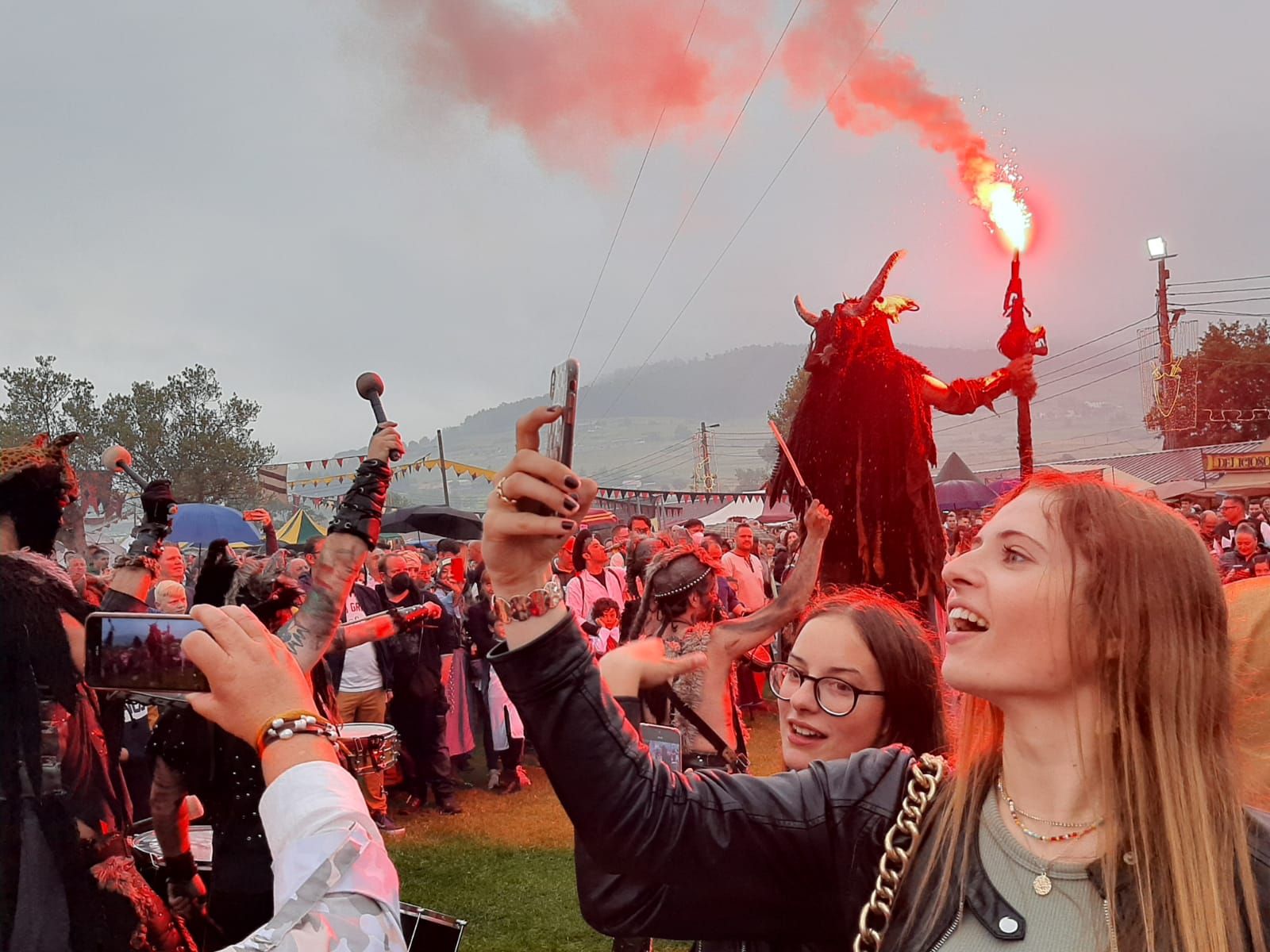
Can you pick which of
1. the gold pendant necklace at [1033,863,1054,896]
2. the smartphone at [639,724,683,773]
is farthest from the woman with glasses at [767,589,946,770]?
the gold pendant necklace at [1033,863,1054,896]

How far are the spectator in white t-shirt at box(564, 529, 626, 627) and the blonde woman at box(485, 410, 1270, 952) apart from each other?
26.9ft

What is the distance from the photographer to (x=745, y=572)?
11.9 m

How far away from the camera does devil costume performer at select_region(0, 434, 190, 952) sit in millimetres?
2549

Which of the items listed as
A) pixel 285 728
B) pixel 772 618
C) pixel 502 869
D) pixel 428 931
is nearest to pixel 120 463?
pixel 428 931

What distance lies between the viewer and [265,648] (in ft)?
4.32

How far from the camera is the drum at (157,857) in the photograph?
318 centimetres

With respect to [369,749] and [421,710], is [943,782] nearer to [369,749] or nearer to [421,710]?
[369,749]

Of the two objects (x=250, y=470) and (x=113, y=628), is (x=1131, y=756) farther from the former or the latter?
(x=250, y=470)

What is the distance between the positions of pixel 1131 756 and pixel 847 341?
2.94 m

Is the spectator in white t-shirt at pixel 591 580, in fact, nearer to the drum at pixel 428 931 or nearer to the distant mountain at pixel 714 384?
the drum at pixel 428 931

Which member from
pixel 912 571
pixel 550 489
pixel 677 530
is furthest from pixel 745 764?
pixel 677 530

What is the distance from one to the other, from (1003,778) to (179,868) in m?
2.66

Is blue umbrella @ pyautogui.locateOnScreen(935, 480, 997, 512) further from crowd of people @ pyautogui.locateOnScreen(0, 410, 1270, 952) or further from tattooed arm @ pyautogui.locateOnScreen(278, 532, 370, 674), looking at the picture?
crowd of people @ pyautogui.locateOnScreen(0, 410, 1270, 952)

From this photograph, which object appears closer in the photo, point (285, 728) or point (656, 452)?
point (285, 728)
